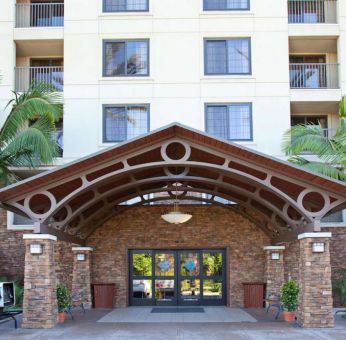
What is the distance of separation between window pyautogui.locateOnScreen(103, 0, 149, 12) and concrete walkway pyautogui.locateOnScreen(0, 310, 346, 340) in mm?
11846

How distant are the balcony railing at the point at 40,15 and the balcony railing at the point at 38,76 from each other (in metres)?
1.87

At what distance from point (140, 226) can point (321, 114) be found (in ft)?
27.5

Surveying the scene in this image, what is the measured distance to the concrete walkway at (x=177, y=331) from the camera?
13.8m

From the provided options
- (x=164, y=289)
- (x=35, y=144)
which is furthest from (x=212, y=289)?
(x=35, y=144)

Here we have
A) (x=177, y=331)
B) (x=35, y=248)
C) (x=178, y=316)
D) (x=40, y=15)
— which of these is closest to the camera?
(x=177, y=331)

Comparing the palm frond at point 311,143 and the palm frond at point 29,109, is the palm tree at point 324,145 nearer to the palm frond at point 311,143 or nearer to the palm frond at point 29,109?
the palm frond at point 311,143

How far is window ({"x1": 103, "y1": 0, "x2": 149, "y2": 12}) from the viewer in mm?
22641

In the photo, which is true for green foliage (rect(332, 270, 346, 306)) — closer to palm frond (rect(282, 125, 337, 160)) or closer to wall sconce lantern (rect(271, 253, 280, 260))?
wall sconce lantern (rect(271, 253, 280, 260))

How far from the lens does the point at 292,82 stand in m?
Answer: 23.3

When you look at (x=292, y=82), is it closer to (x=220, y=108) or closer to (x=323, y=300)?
(x=220, y=108)

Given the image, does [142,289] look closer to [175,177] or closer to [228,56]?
[175,177]

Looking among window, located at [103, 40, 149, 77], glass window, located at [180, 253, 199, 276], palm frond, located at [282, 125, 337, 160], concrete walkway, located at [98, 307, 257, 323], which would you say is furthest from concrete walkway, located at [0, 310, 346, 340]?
window, located at [103, 40, 149, 77]

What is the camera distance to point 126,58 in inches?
879

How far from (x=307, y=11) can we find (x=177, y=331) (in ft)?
48.8
